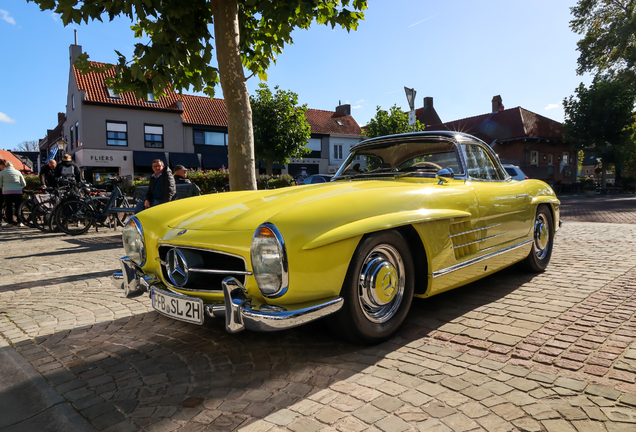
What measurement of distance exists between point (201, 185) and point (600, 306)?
491 inches

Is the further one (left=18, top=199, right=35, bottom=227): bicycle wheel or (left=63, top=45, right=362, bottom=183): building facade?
(left=63, top=45, right=362, bottom=183): building facade

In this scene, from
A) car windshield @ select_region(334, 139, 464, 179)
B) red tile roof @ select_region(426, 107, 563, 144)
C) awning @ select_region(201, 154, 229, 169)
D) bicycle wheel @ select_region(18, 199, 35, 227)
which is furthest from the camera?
red tile roof @ select_region(426, 107, 563, 144)

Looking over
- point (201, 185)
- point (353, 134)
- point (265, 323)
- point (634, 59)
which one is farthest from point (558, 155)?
point (265, 323)

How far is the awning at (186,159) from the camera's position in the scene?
2898 centimetres

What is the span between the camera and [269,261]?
2.25 m

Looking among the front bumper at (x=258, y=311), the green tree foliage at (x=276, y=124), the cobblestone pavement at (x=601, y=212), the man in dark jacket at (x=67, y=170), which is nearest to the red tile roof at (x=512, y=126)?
the green tree foliage at (x=276, y=124)

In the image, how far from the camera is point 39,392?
7.38 feet

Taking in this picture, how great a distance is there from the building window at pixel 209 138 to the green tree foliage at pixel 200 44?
80.3 feet

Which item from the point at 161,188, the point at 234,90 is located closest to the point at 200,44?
the point at 234,90

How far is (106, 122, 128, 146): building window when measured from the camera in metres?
26.9

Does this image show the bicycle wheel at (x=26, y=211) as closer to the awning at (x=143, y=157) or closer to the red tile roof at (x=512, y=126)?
the awning at (x=143, y=157)

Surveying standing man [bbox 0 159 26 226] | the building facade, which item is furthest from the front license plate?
the building facade

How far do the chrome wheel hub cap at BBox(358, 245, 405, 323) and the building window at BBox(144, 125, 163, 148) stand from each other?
28505mm

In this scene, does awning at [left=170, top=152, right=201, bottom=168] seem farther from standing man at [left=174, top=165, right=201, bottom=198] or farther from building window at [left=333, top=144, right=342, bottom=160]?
standing man at [left=174, top=165, right=201, bottom=198]
